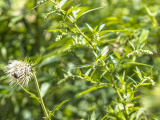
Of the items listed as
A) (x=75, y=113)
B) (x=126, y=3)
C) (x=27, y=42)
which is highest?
(x=27, y=42)

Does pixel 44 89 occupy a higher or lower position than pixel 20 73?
lower

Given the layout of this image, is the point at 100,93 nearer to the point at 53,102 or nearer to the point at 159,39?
the point at 53,102

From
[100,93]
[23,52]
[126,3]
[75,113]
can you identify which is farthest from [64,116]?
[126,3]

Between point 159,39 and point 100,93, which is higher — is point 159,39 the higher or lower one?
the higher one

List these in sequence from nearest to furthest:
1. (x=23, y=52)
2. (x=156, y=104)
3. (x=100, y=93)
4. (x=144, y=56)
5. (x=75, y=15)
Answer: (x=75, y=15) < (x=144, y=56) < (x=100, y=93) < (x=23, y=52) < (x=156, y=104)

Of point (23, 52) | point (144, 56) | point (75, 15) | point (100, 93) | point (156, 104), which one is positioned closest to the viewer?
point (75, 15)

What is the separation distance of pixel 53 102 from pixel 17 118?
0.21 metres

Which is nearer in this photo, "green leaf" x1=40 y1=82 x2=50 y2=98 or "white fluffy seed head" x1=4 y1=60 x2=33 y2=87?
"white fluffy seed head" x1=4 y1=60 x2=33 y2=87

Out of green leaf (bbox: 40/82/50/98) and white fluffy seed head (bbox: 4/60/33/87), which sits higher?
white fluffy seed head (bbox: 4/60/33/87)

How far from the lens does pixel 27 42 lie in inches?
49.4

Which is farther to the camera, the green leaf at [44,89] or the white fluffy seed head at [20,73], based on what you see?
the green leaf at [44,89]

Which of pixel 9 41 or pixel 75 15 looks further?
pixel 9 41

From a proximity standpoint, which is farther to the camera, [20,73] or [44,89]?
[44,89]

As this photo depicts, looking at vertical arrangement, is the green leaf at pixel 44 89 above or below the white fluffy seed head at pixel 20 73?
below
